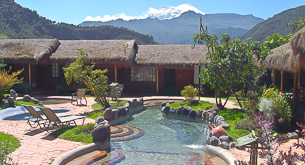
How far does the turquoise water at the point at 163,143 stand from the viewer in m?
5.49

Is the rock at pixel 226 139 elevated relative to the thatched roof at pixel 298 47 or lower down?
lower down

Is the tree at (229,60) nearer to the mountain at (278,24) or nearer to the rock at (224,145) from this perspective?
the rock at (224,145)

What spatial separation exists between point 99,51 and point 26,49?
4.96m

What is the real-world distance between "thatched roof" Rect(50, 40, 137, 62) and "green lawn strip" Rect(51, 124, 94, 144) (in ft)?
31.6

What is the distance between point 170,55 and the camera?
17750 millimetres

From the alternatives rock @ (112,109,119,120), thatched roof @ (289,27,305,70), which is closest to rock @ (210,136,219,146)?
thatched roof @ (289,27,305,70)

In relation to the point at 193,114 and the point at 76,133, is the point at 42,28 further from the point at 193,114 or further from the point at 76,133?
the point at 76,133

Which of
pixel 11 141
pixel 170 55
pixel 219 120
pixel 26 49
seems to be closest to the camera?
pixel 11 141

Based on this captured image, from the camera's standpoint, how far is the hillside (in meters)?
37.8

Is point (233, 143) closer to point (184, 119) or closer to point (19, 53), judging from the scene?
point (184, 119)

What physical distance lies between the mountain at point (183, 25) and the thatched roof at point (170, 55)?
210ft

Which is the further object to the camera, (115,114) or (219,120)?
(115,114)

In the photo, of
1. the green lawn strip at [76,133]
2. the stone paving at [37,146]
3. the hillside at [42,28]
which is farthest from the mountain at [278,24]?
the stone paving at [37,146]

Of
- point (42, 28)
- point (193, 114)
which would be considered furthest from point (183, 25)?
point (193, 114)
